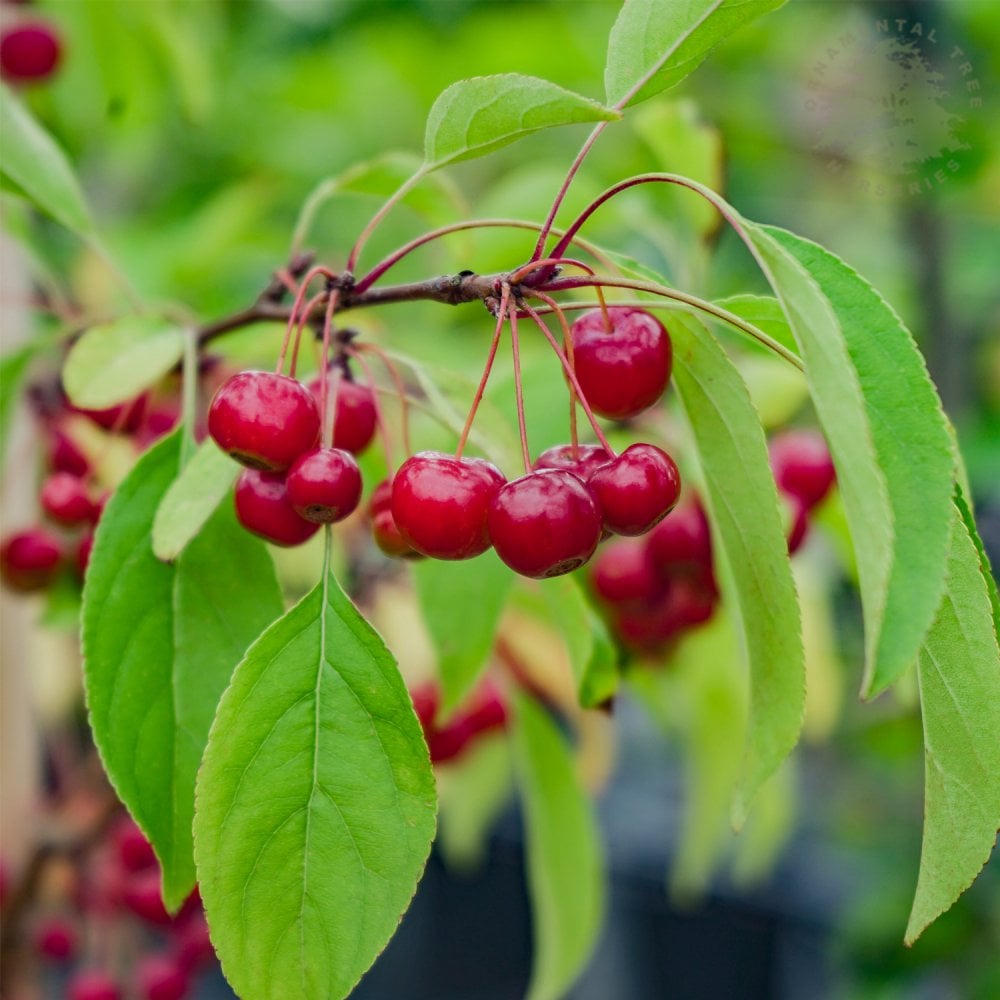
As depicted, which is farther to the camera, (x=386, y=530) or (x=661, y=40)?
(x=386, y=530)

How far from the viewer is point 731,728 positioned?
136 cm

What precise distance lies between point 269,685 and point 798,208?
10.3 ft

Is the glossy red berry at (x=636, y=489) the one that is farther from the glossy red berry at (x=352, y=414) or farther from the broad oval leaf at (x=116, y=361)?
the broad oval leaf at (x=116, y=361)

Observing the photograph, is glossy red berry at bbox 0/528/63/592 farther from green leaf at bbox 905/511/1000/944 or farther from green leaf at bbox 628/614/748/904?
green leaf at bbox 905/511/1000/944

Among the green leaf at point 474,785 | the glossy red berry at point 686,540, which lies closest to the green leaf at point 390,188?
the glossy red berry at point 686,540

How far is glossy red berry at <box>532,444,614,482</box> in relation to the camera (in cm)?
72

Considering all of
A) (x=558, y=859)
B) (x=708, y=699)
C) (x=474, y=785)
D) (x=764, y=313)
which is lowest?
(x=474, y=785)

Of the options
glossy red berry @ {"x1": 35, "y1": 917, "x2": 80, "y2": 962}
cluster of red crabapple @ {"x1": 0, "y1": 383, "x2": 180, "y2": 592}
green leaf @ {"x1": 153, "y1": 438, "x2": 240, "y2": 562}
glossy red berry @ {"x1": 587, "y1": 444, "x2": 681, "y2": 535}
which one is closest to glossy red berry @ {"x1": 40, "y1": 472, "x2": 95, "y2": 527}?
cluster of red crabapple @ {"x1": 0, "y1": 383, "x2": 180, "y2": 592}

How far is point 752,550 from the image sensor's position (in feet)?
2.20

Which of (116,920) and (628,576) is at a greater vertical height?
(628,576)

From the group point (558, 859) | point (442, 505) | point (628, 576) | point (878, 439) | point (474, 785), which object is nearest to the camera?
point (878, 439)

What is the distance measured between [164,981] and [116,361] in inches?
35.1

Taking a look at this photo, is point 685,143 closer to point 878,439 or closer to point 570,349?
point 570,349

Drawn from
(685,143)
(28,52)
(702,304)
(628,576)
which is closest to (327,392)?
(702,304)
